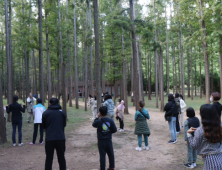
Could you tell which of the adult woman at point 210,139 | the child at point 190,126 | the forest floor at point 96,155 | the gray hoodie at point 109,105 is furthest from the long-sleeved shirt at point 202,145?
the gray hoodie at point 109,105

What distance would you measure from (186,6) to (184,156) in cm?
1108

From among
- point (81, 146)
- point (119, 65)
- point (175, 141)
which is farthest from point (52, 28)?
point (119, 65)

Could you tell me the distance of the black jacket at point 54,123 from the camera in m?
4.67

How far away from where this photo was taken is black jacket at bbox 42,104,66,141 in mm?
4668

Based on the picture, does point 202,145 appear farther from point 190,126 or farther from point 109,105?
point 109,105

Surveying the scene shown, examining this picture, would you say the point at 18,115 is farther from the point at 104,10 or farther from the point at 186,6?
the point at 104,10

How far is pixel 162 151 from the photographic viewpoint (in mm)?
7391

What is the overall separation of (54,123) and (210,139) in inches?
132

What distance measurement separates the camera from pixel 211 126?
2691 mm

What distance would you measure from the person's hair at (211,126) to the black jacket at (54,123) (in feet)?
10.5

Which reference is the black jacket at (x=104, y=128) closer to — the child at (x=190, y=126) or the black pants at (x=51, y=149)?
the black pants at (x=51, y=149)

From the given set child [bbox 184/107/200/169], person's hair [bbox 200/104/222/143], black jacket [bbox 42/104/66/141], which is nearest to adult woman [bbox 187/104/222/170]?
person's hair [bbox 200/104/222/143]

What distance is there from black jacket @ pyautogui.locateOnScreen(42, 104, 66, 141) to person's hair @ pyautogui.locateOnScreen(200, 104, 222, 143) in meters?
3.21

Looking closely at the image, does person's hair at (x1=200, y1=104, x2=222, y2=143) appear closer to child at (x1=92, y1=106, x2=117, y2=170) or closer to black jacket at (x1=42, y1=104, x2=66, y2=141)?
child at (x1=92, y1=106, x2=117, y2=170)
